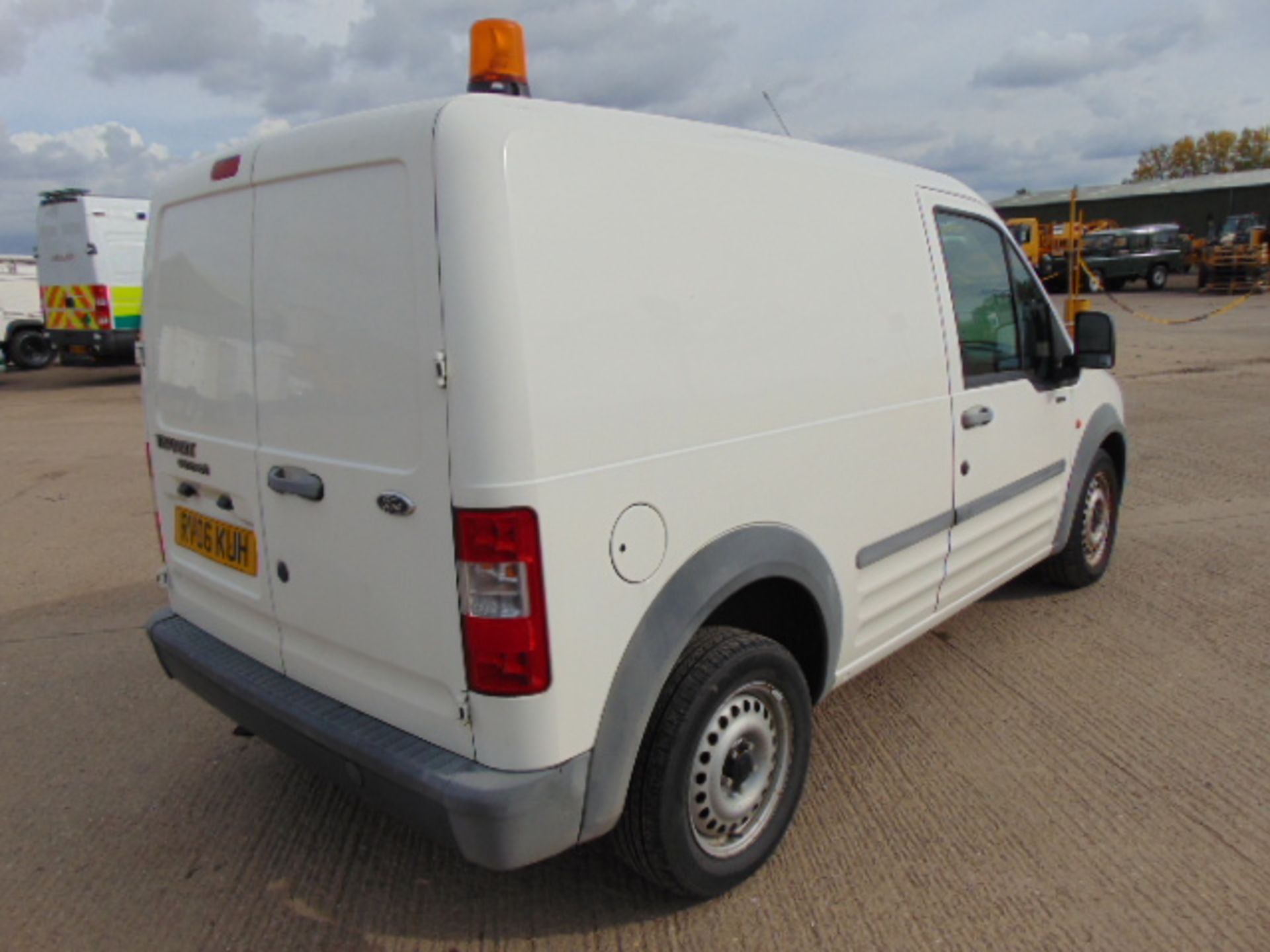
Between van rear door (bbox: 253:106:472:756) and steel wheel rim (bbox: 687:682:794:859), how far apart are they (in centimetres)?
68

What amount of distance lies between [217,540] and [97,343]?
1350cm

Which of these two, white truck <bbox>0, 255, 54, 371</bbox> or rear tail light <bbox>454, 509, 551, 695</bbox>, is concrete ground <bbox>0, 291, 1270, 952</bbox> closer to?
rear tail light <bbox>454, 509, 551, 695</bbox>

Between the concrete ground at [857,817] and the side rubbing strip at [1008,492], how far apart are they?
750 mm

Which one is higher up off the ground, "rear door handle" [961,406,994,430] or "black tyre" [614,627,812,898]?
"rear door handle" [961,406,994,430]

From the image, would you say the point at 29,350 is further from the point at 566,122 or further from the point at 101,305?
the point at 566,122

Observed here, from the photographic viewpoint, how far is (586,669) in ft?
6.91

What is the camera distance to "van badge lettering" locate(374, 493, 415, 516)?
2080mm

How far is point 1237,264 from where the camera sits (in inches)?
1089

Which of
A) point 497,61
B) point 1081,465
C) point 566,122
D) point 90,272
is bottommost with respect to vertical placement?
point 1081,465

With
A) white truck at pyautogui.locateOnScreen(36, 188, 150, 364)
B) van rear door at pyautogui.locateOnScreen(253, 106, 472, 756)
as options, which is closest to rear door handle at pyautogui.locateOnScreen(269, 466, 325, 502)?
van rear door at pyautogui.locateOnScreen(253, 106, 472, 756)

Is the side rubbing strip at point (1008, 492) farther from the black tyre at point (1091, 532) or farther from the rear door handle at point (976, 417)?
the black tyre at point (1091, 532)

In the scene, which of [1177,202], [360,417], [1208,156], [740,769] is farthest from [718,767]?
[1208,156]

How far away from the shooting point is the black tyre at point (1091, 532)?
441 centimetres

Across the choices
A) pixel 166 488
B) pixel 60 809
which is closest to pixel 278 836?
pixel 60 809
